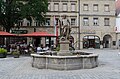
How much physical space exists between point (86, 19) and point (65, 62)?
37485 mm

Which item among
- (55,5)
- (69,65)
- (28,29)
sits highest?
(55,5)

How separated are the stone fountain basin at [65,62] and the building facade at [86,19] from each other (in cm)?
3406

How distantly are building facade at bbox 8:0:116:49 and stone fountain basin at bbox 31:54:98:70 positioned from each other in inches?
1341

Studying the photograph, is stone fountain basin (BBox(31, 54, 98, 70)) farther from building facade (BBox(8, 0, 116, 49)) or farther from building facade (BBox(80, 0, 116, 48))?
building facade (BBox(80, 0, 116, 48))

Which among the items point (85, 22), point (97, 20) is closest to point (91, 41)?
point (85, 22)

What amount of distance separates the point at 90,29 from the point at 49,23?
28.2 ft

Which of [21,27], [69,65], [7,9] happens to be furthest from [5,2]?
[69,65]

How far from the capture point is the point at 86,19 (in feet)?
168

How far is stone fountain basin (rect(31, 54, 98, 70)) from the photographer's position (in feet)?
48.0

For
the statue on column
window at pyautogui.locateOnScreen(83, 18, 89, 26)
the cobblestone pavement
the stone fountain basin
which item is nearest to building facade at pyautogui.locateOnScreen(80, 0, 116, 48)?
window at pyautogui.locateOnScreen(83, 18, 89, 26)

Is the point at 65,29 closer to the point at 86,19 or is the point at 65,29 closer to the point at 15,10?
the point at 15,10

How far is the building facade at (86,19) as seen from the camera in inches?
1967

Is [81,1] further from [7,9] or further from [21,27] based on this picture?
[7,9]

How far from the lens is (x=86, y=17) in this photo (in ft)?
168
